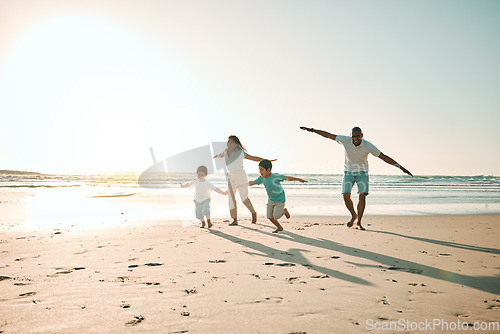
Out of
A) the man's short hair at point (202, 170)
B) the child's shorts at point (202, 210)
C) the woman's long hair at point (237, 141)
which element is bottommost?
the child's shorts at point (202, 210)

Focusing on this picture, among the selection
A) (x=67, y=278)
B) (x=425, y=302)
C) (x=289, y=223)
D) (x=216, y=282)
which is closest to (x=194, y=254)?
(x=216, y=282)

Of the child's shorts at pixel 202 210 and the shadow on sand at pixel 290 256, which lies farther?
the child's shorts at pixel 202 210

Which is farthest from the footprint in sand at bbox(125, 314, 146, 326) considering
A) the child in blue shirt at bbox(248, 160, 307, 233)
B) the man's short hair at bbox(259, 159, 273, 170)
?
the man's short hair at bbox(259, 159, 273, 170)

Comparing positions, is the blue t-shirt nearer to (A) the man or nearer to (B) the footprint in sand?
(A) the man

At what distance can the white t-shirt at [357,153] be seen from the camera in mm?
7195

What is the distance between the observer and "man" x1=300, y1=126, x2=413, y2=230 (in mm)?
7172

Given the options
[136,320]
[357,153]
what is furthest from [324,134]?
[136,320]

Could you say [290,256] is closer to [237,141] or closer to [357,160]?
[357,160]

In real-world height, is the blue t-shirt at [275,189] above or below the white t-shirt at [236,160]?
below

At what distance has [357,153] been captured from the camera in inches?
288

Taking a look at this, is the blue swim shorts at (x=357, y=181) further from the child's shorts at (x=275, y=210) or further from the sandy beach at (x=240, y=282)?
the child's shorts at (x=275, y=210)

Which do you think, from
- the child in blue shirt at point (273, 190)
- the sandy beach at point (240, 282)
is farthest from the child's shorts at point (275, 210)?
the sandy beach at point (240, 282)

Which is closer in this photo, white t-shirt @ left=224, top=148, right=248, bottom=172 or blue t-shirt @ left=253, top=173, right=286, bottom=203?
blue t-shirt @ left=253, top=173, right=286, bottom=203

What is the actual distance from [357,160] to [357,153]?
18cm
